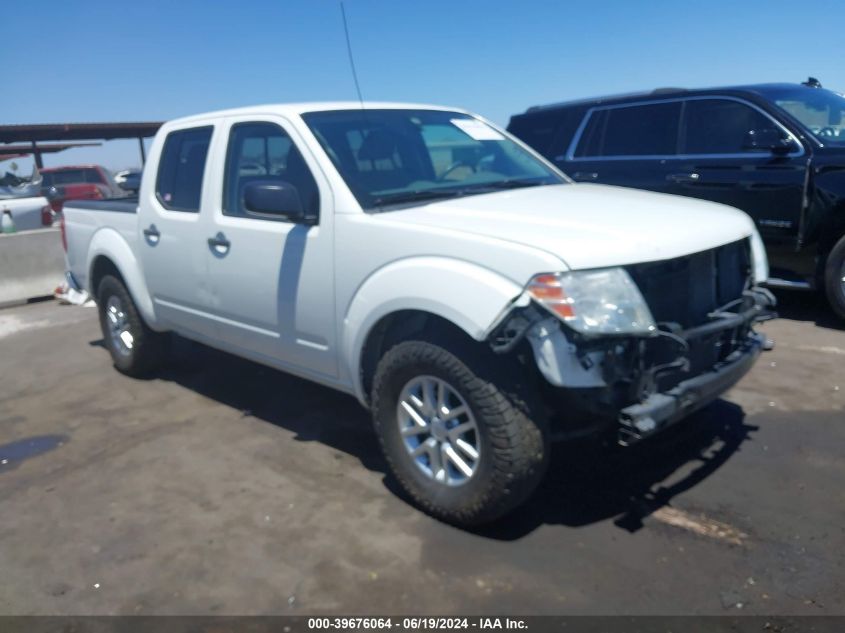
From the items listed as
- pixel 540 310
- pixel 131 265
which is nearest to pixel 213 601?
pixel 540 310

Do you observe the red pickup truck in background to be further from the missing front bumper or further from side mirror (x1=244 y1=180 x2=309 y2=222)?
the missing front bumper

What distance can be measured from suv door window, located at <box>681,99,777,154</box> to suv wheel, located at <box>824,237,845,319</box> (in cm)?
118

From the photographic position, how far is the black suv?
6.24 meters

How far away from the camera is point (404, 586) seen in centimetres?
304

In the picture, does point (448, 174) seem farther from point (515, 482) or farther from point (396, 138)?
point (515, 482)

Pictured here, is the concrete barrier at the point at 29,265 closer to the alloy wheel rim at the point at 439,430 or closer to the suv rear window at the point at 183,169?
the suv rear window at the point at 183,169

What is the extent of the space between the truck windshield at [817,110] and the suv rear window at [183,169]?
16.2ft

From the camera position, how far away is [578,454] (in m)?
4.16

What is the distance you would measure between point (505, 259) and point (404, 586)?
1382mm

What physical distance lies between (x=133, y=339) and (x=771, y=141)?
545 cm

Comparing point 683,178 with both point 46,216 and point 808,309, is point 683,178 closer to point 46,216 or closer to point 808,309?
point 808,309

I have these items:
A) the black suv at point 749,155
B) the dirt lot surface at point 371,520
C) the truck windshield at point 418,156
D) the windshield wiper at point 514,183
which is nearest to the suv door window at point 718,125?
the black suv at point 749,155

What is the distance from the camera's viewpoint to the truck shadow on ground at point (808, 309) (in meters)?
6.59

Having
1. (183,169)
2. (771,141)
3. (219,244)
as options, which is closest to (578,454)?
(219,244)
